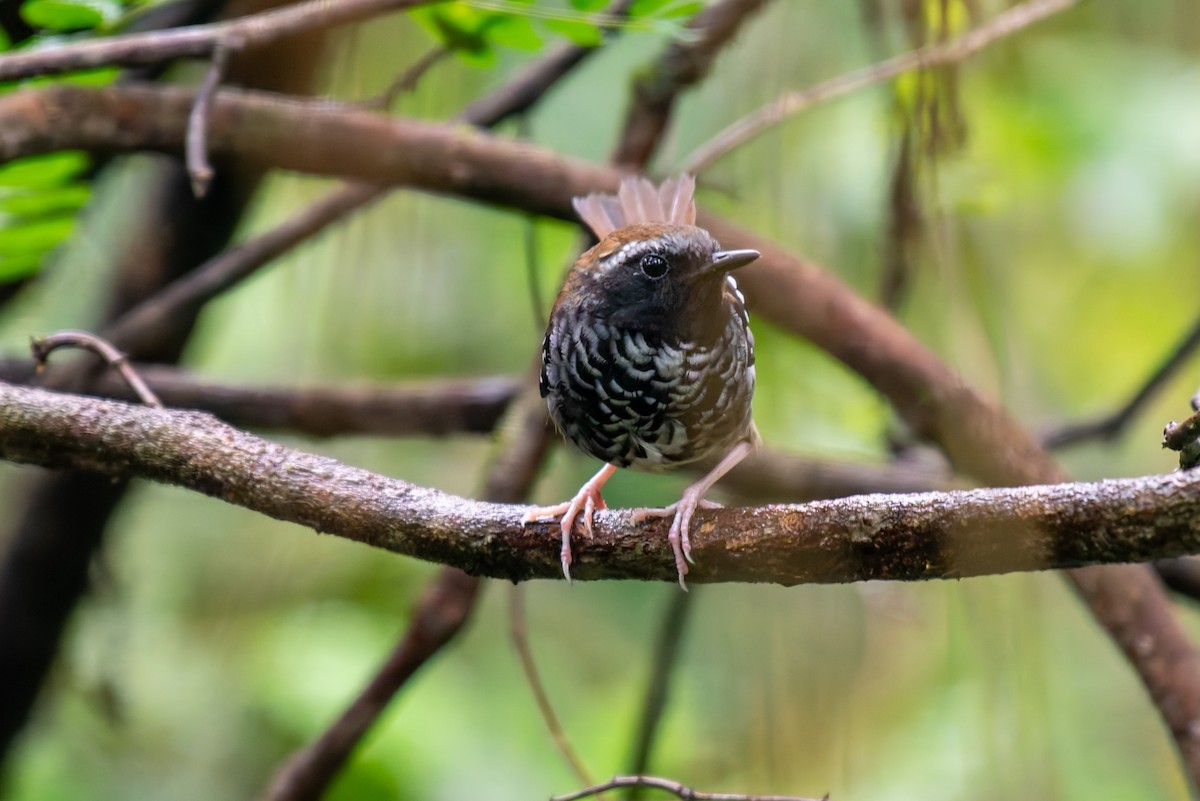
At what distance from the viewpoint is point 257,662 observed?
4770mm

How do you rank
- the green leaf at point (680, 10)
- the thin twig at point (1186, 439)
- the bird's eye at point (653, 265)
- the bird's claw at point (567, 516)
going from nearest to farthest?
1. the thin twig at point (1186, 439)
2. the bird's claw at point (567, 516)
3. the bird's eye at point (653, 265)
4. the green leaf at point (680, 10)

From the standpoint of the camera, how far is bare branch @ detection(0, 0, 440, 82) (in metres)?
2.69

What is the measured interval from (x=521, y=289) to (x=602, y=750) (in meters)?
2.15

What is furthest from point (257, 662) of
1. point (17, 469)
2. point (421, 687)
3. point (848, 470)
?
point (848, 470)

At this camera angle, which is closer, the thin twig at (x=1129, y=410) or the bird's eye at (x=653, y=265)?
the bird's eye at (x=653, y=265)

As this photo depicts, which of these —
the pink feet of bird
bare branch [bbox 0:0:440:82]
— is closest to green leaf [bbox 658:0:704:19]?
bare branch [bbox 0:0:440:82]

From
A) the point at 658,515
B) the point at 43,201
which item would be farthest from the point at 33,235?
the point at 658,515

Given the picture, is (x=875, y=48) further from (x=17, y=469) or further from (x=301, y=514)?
(x=17, y=469)

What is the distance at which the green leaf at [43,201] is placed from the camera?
3154 millimetres

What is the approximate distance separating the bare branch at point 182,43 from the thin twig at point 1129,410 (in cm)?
279

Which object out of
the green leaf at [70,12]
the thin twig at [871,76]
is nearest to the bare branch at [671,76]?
the thin twig at [871,76]

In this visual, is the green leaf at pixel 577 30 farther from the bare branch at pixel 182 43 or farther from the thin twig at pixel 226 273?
the thin twig at pixel 226 273

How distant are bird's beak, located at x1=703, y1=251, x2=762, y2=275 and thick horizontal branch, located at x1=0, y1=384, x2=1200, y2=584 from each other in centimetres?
67

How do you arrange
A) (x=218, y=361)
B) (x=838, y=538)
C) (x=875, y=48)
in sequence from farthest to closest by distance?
(x=218, y=361) < (x=875, y=48) < (x=838, y=538)
